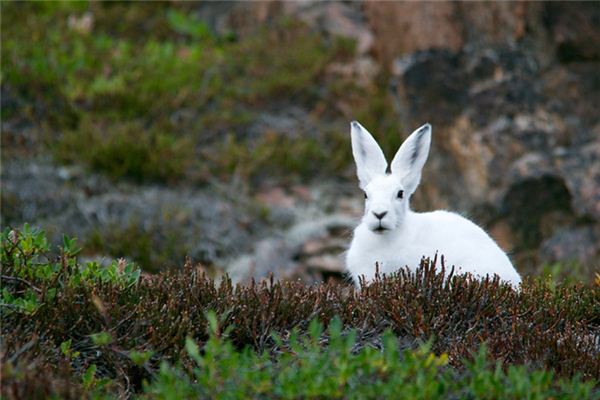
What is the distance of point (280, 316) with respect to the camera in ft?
16.4

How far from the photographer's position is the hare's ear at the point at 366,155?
5.86 metres

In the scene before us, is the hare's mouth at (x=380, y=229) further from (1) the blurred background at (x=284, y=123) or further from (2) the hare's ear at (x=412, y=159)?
(1) the blurred background at (x=284, y=123)

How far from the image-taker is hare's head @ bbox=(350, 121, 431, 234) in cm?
565

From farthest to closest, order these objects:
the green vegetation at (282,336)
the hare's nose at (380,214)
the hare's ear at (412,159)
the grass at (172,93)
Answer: the grass at (172,93)
the hare's ear at (412,159)
the hare's nose at (380,214)
the green vegetation at (282,336)

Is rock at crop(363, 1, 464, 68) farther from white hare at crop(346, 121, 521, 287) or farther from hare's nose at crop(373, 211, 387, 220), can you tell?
hare's nose at crop(373, 211, 387, 220)

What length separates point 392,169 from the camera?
231 inches

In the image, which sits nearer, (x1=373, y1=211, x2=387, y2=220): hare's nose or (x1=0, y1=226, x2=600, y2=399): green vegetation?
(x1=0, y1=226, x2=600, y2=399): green vegetation

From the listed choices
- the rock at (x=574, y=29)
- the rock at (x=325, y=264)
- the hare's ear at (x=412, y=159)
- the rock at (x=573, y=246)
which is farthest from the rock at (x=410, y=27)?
the hare's ear at (x=412, y=159)

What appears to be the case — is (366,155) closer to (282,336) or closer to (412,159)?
(412,159)

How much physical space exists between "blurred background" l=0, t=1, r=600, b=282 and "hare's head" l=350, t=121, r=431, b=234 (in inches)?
110

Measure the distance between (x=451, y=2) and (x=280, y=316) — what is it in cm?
615

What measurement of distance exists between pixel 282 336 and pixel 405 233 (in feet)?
3.96

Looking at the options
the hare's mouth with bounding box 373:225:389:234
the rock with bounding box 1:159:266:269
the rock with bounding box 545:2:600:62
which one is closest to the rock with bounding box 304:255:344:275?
the rock with bounding box 1:159:266:269

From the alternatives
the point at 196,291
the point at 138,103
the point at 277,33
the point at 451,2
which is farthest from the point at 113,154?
the point at 196,291
